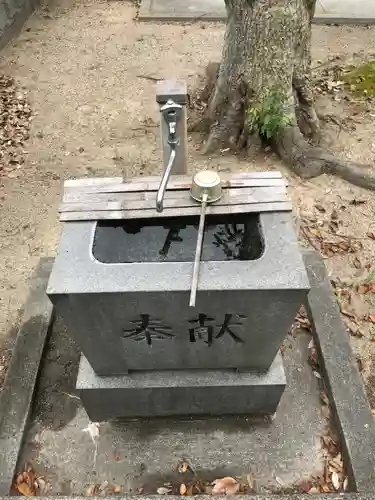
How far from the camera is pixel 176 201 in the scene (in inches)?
96.2

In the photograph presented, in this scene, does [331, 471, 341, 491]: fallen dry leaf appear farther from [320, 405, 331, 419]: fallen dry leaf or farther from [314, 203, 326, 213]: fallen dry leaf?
[314, 203, 326, 213]: fallen dry leaf

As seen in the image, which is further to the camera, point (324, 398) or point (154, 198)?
point (324, 398)

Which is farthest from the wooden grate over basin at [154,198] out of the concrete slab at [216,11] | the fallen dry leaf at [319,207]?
the concrete slab at [216,11]

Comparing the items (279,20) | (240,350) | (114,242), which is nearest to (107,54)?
(279,20)

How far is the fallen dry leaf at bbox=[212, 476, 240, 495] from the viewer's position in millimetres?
2730

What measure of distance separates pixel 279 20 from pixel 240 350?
11.1 ft

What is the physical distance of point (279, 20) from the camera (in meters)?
4.29

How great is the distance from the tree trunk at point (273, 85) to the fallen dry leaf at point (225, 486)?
3.26 metres

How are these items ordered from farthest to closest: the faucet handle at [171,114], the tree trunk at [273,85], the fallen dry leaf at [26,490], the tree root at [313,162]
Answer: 1. the tree root at [313,162]
2. the tree trunk at [273,85]
3. the fallen dry leaf at [26,490]
4. the faucet handle at [171,114]

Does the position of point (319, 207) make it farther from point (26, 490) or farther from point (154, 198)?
point (26, 490)

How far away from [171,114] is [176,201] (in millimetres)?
501

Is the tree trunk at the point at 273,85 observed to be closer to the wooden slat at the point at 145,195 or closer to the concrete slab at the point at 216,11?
the wooden slat at the point at 145,195

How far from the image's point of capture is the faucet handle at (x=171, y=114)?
247 cm

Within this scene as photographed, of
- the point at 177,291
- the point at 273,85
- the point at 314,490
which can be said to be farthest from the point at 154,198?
the point at 273,85
